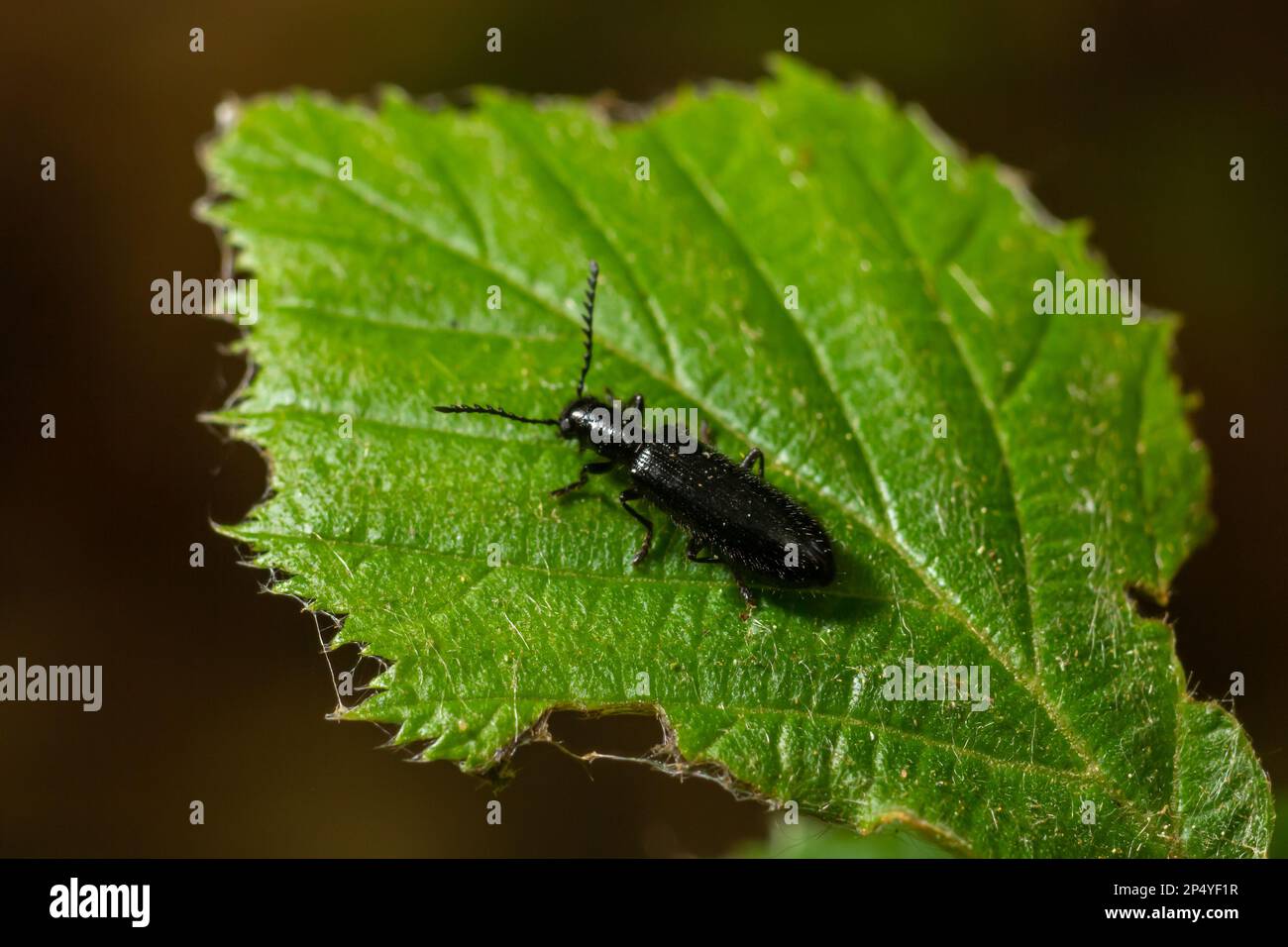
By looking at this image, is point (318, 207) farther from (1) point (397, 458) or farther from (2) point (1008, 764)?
(2) point (1008, 764)

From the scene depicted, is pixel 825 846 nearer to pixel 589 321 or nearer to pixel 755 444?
pixel 755 444

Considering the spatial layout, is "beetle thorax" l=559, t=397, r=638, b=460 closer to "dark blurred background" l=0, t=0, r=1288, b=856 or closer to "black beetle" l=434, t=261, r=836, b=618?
"black beetle" l=434, t=261, r=836, b=618

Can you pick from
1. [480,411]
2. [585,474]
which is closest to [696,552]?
[585,474]

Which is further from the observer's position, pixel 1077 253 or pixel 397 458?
pixel 1077 253

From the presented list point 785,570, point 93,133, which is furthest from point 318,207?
point 93,133

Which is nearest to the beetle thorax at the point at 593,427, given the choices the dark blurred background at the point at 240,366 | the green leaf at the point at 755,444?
the green leaf at the point at 755,444
